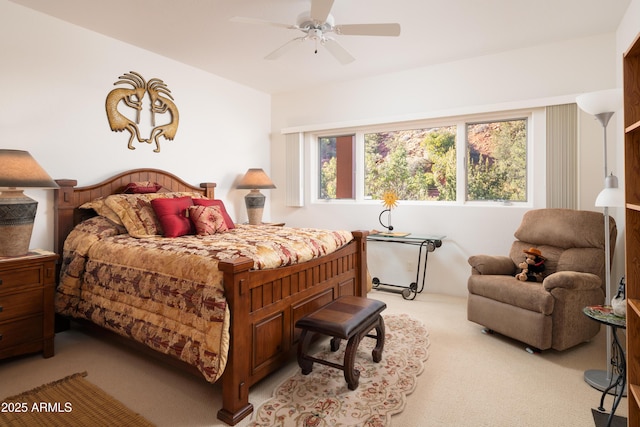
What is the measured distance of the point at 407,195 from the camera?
4543 mm

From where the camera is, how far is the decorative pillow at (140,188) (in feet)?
11.4

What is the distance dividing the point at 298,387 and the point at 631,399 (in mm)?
1613

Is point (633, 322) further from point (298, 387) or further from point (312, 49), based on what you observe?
point (312, 49)

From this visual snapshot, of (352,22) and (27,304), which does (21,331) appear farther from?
(352,22)

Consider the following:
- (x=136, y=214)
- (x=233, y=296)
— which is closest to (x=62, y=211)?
(x=136, y=214)

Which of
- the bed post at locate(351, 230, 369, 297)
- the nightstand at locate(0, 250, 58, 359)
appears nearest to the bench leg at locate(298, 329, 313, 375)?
the bed post at locate(351, 230, 369, 297)

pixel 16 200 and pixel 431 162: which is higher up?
pixel 431 162

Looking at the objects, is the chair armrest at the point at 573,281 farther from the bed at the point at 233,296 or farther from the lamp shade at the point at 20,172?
the lamp shade at the point at 20,172

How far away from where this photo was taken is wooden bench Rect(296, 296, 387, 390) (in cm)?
211

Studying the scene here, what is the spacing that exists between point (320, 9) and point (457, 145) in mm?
2485

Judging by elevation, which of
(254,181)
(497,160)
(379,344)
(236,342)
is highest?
(497,160)

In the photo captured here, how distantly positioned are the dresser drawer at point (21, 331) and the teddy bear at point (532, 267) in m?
3.66

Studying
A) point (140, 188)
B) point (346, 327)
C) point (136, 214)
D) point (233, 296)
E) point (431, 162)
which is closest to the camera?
point (233, 296)

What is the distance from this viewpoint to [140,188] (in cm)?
349
